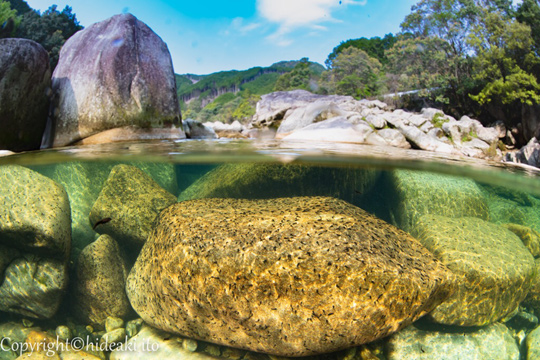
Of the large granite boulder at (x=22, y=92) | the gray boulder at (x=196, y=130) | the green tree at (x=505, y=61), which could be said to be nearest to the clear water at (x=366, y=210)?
the large granite boulder at (x=22, y=92)

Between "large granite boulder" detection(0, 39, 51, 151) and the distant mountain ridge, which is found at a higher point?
the distant mountain ridge

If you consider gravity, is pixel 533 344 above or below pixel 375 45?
below

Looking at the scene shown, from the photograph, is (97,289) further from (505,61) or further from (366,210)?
(505,61)

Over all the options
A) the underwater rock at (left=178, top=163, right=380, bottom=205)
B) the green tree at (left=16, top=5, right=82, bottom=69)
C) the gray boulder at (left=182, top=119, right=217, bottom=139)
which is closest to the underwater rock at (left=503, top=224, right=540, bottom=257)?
the underwater rock at (left=178, top=163, right=380, bottom=205)

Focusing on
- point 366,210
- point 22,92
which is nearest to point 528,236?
point 366,210

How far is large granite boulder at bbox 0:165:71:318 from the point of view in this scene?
441 cm

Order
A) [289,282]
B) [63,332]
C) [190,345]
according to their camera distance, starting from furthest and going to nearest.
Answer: [63,332] → [190,345] → [289,282]

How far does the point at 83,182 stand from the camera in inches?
252

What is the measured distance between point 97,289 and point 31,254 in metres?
1.05

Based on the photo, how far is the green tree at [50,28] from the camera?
2948 centimetres

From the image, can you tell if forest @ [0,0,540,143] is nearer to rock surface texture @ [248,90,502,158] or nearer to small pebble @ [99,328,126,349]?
rock surface texture @ [248,90,502,158]

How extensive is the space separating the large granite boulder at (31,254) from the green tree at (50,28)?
98.5ft

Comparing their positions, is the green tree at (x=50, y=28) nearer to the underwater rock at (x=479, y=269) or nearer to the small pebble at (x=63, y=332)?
the small pebble at (x=63, y=332)

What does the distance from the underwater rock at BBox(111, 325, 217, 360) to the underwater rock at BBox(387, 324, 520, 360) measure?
222cm
